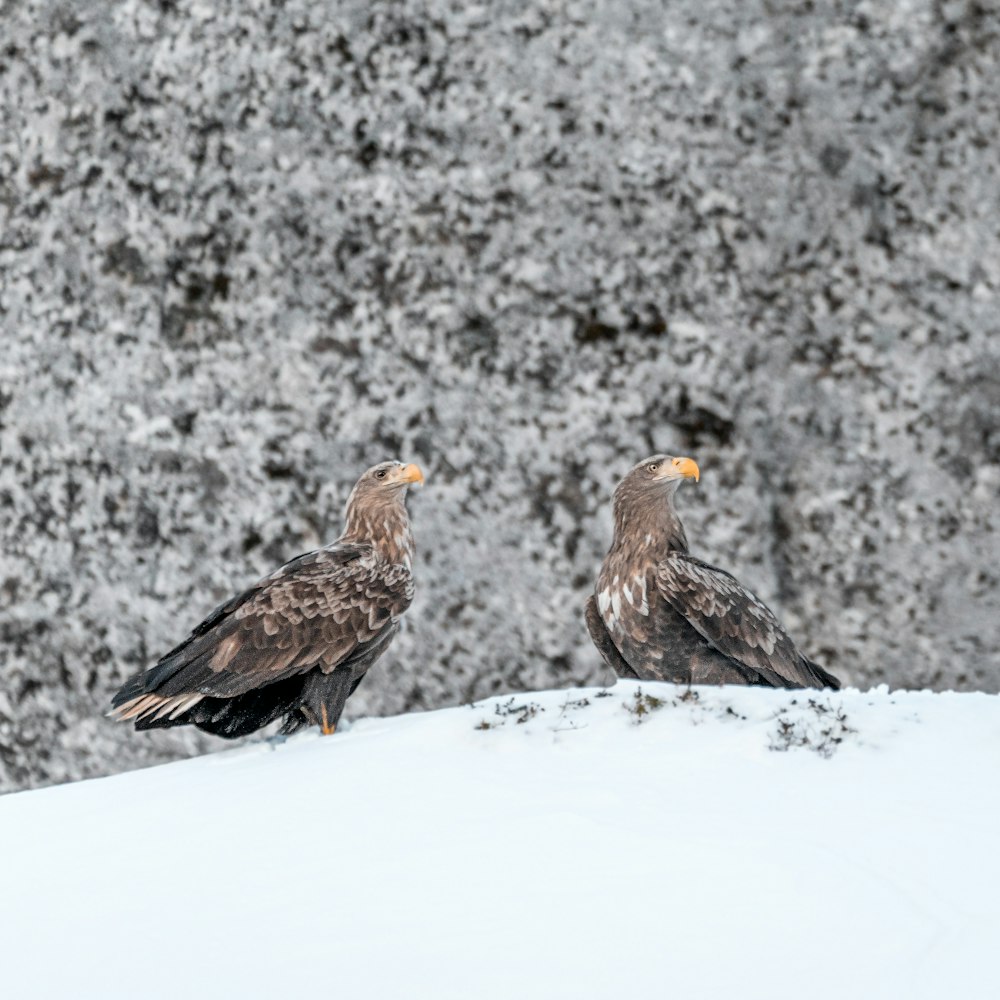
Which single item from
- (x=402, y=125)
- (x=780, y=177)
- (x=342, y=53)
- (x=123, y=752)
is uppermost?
(x=342, y=53)

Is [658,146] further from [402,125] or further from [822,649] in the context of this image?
[822,649]

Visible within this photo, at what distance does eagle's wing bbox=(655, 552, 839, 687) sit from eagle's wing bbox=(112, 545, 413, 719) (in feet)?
4.54

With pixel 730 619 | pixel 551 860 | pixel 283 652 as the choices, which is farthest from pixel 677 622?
pixel 551 860

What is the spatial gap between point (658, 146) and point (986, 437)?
3020mm

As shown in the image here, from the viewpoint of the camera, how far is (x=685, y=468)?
23.6 ft

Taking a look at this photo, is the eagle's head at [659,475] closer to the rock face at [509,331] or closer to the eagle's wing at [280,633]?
the eagle's wing at [280,633]

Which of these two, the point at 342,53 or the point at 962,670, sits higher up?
the point at 342,53

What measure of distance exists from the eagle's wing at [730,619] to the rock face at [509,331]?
6.95 ft

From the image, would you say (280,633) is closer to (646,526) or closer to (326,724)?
(326,724)

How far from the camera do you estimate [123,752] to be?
9.27m

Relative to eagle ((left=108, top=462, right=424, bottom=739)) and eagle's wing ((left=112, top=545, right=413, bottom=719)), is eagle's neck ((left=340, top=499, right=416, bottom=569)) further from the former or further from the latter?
eagle's wing ((left=112, top=545, right=413, bottom=719))

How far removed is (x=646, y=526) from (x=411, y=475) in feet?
4.37

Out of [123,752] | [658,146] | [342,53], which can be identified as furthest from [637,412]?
[123,752]

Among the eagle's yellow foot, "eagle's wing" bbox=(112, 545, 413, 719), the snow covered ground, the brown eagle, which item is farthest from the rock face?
the snow covered ground
